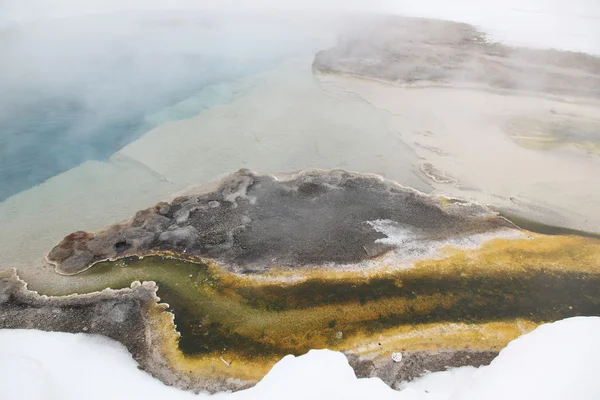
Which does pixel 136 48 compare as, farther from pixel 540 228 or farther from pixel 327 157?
pixel 540 228

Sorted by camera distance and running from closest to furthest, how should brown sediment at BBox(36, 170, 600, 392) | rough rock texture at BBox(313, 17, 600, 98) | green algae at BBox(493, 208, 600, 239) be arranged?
brown sediment at BBox(36, 170, 600, 392) → green algae at BBox(493, 208, 600, 239) → rough rock texture at BBox(313, 17, 600, 98)

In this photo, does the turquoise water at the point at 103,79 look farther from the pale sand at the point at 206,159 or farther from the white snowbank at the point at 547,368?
the white snowbank at the point at 547,368

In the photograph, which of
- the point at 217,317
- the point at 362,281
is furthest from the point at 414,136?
the point at 217,317

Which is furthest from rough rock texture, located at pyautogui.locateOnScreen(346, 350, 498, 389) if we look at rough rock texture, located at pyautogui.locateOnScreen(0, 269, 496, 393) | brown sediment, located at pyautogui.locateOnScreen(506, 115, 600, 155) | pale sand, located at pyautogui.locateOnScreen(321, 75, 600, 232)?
brown sediment, located at pyautogui.locateOnScreen(506, 115, 600, 155)

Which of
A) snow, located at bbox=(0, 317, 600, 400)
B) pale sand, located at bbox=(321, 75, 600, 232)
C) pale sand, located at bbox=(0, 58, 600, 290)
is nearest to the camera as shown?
snow, located at bbox=(0, 317, 600, 400)

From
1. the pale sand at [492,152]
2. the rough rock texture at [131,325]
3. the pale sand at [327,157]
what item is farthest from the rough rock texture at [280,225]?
the pale sand at [492,152]

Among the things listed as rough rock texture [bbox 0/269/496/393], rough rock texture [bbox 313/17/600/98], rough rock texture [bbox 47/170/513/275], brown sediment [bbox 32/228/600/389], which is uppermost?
rough rock texture [bbox 313/17/600/98]

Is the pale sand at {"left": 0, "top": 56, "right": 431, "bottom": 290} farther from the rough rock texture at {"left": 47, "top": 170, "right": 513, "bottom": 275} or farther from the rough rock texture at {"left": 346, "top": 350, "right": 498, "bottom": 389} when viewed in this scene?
the rough rock texture at {"left": 346, "top": 350, "right": 498, "bottom": 389}
